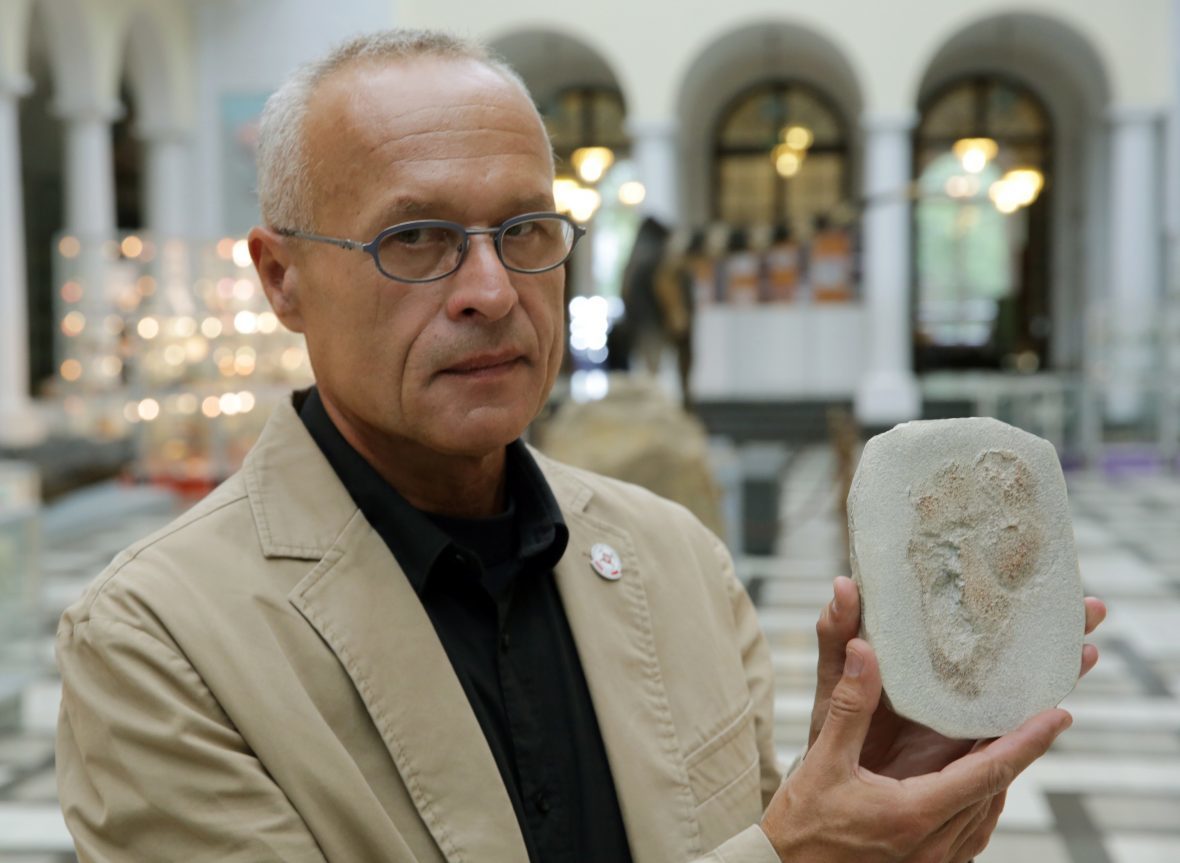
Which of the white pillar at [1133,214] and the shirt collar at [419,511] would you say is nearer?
the shirt collar at [419,511]

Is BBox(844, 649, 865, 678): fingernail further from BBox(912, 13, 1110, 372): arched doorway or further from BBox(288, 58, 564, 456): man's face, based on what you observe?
BBox(912, 13, 1110, 372): arched doorway

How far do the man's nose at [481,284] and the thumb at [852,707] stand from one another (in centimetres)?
52

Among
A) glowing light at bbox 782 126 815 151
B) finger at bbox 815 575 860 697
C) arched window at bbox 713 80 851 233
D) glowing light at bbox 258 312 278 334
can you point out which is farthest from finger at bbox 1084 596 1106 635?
glowing light at bbox 782 126 815 151

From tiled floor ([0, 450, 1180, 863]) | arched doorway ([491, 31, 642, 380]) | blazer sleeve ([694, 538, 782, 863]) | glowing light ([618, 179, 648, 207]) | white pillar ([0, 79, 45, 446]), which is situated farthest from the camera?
arched doorway ([491, 31, 642, 380])

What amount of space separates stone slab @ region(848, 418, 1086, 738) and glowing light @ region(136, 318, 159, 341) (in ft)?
44.6

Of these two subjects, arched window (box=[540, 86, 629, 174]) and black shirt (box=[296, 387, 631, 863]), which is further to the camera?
arched window (box=[540, 86, 629, 174])

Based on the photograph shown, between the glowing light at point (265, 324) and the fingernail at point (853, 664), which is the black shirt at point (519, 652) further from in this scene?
the glowing light at point (265, 324)

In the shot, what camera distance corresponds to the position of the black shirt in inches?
58.8

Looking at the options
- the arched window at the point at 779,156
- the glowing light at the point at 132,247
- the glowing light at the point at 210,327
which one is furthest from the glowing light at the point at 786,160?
the glowing light at the point at 132,247

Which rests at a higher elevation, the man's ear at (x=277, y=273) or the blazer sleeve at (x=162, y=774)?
the man's ear at (x=277, y=273)

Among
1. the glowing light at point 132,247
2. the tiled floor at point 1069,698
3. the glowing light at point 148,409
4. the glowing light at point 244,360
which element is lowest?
the tiled floor at point 1069,698

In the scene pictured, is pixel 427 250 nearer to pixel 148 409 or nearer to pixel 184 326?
pixel 148 409

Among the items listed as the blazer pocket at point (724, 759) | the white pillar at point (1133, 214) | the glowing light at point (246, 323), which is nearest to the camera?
the blazer pocket at point (724, 759)

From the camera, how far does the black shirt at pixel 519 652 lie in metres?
1.49
